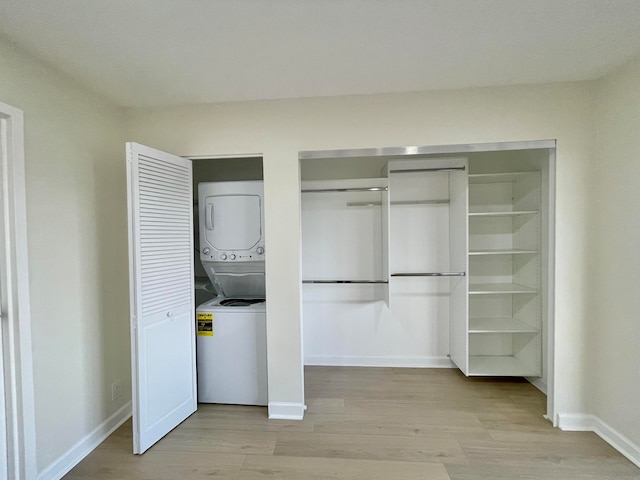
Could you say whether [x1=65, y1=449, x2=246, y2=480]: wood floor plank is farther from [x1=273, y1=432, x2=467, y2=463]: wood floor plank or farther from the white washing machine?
the white washing machine

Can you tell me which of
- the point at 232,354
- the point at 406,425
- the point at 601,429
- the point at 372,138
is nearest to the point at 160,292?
the point at 232,354

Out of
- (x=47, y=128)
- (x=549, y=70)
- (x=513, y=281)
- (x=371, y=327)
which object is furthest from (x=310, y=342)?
(x=549, y=70)

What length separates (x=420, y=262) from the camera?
3160 millimetres

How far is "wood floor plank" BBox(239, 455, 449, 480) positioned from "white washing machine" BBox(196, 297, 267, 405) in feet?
2.13

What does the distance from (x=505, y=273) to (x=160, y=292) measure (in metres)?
3.11

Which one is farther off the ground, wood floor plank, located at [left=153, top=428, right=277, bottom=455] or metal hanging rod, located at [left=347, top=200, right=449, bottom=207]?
metal hanging rod, located at [left=347, top=200, right=449, bottom=207]

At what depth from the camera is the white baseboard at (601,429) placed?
187cm

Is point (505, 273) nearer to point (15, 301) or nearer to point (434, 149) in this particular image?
point (434, 149)

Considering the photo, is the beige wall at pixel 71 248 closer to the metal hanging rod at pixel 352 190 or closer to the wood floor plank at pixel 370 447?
the wood floor plank at pixel 370 447

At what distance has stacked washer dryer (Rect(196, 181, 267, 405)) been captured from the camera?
8.23 feet

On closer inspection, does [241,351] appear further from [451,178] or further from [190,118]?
[451,178]

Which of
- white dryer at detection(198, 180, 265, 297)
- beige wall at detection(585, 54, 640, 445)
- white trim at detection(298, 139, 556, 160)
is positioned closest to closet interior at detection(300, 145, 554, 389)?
white trim at detection(298, 139, 556, 160)

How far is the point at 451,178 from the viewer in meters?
2.99

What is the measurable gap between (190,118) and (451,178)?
241cm
